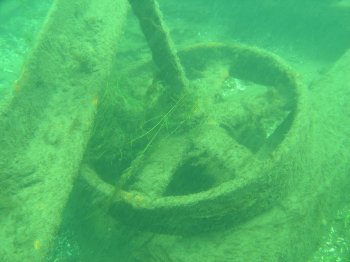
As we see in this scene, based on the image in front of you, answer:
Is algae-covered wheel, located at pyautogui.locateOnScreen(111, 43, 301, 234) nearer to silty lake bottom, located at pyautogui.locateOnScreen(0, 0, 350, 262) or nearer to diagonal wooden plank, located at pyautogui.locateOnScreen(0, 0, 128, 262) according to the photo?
silty lake bottom, located at pyautogui.locateOnScreen(0, 0, 350, 262)

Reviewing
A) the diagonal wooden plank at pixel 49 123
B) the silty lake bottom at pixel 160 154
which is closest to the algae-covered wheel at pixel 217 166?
the silty lake bottom at pixel 160 154

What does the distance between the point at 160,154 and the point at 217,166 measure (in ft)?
2.31

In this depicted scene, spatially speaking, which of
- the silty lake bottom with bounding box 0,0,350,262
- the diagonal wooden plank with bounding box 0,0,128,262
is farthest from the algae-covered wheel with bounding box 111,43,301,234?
the diagonal wooden plank with bounding box 0,0,128,262

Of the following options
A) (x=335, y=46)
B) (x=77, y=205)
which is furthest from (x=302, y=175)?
(x=335, y=46)

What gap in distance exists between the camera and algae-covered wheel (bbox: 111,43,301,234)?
334cm

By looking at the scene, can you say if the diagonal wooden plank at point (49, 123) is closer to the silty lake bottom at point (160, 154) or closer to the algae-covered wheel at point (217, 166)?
the silty lake bottom at point (160, 154)

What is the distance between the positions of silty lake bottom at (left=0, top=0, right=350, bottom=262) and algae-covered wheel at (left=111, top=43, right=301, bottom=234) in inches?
0.6

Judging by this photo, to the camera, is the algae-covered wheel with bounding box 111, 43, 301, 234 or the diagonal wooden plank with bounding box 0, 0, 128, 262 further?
the algae-covered wheel with bounding box 111, 43, 301, 234

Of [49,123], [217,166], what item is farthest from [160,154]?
[49,123]

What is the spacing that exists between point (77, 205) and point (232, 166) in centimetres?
199

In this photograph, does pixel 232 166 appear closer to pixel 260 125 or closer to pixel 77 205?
pixel 260 125

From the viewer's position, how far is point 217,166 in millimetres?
3934

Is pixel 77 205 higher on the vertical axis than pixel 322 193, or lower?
lower

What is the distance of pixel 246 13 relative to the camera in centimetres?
926
